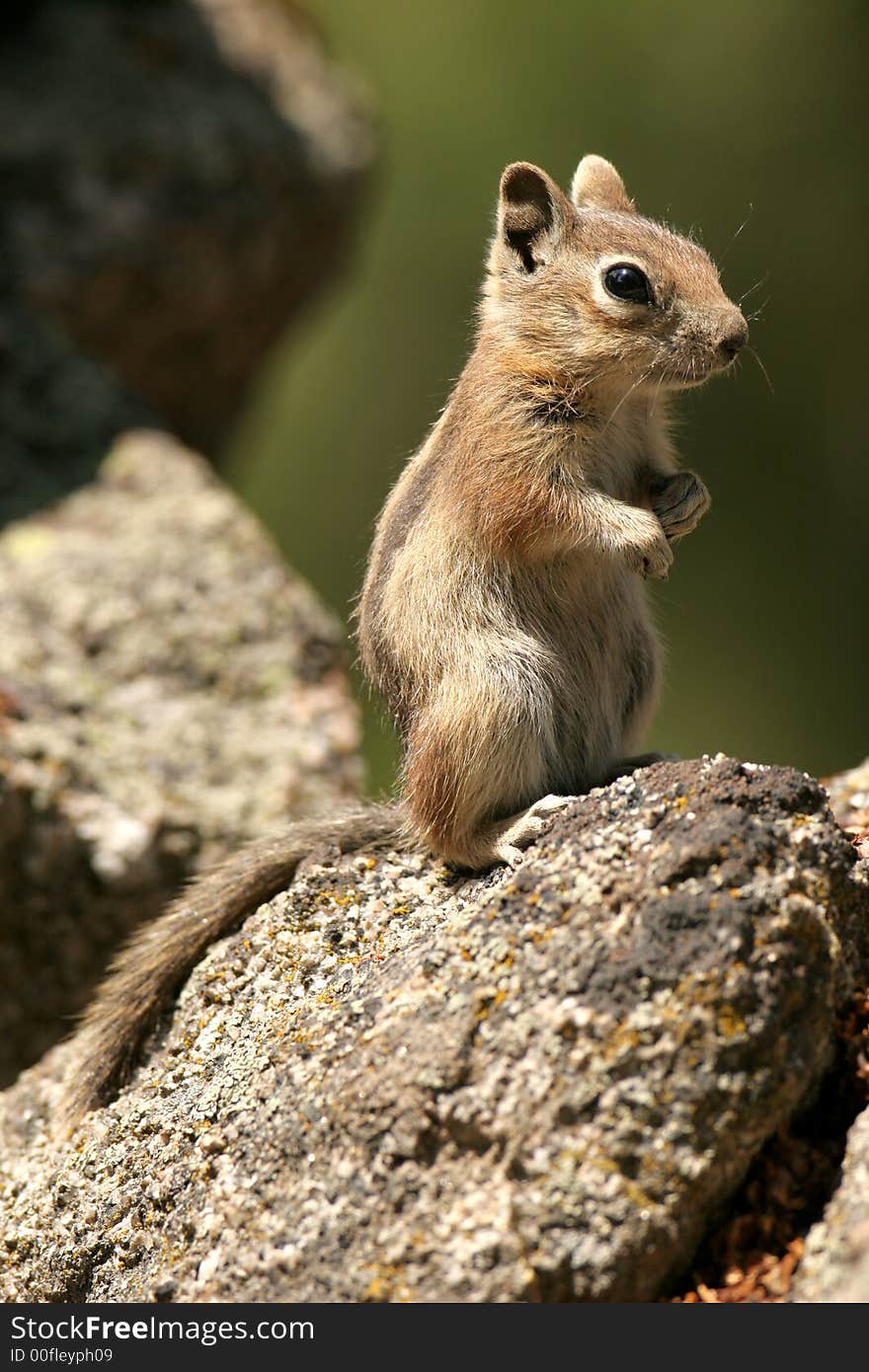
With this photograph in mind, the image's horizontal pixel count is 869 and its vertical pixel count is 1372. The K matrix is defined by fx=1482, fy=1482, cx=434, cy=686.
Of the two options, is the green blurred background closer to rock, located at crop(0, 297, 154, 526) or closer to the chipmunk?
rock, located at crop(0, 297, 154, 526)

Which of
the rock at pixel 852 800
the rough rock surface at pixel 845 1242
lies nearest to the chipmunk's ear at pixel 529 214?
the rock at pixel 852 800

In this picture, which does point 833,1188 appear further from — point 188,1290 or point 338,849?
point 338,849

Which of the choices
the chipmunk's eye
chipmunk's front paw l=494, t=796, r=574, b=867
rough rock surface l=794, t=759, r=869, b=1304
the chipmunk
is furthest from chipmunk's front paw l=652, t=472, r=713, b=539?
rough rock surface l=794, t=759, r=869, b=1304

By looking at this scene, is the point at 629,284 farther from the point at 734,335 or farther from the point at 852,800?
the point at 852,800

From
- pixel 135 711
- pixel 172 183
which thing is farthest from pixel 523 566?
pixel 172 183

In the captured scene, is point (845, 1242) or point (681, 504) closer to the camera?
point (845, 1242)

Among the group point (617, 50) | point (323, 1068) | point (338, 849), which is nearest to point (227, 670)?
point (338, 849)
